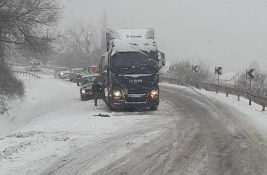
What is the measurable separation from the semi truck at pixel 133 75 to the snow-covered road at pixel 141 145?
1330 mm

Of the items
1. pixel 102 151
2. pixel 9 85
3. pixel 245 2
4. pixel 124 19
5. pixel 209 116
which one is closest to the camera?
pixel 102 151

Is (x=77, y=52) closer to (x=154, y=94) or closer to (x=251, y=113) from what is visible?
(x=154, y=94)

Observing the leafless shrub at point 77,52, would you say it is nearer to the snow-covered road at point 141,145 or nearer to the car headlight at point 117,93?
the car headlight at point 117,93

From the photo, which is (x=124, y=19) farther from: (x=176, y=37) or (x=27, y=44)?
(x=27, y=44)

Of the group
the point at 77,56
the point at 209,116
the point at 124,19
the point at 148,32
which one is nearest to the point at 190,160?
the point at 209,116

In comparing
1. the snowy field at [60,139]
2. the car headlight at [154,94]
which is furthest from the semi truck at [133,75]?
the snowy field at [60,139]

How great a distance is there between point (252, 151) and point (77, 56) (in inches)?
2990

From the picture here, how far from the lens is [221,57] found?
433 feet

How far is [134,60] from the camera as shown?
20516 mm

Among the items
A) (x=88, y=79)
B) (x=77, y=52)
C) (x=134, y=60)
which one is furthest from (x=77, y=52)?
(x=134, y=60)

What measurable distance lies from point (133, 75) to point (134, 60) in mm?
743

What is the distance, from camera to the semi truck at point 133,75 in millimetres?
20297

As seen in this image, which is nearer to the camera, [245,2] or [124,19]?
[124,19]

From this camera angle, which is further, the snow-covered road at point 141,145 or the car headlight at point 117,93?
the car headlight at point 117,93
